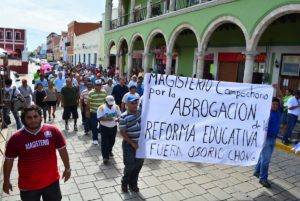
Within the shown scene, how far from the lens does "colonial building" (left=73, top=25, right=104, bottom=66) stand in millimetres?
33469

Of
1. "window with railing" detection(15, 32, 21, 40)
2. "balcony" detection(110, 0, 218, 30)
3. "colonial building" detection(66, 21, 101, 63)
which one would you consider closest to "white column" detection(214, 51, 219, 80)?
"balcony" detection(110, 0, 218, 30)

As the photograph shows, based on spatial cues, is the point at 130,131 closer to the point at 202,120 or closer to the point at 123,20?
the point at 202,120

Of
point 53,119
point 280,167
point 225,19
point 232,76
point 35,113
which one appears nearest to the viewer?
point 35,113

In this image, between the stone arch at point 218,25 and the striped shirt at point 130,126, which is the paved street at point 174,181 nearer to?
the striped shirt at point 130,126

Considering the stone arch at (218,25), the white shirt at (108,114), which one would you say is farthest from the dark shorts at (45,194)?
the stone arch at (218,25)

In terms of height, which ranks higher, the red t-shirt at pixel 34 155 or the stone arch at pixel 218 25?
the stone arch at pixel 218 25

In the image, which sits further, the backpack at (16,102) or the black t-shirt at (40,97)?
the black t-shirt at (40,97)

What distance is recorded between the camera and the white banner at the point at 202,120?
445cm

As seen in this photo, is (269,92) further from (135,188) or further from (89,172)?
(89,172)

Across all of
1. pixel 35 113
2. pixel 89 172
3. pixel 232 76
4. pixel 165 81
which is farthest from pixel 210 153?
pixel 232 76

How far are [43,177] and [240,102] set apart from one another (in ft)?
11.3

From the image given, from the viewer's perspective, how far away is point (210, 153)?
185 inches

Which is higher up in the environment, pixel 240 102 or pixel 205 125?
pixel 240 102

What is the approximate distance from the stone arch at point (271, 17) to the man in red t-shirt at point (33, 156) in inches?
348
